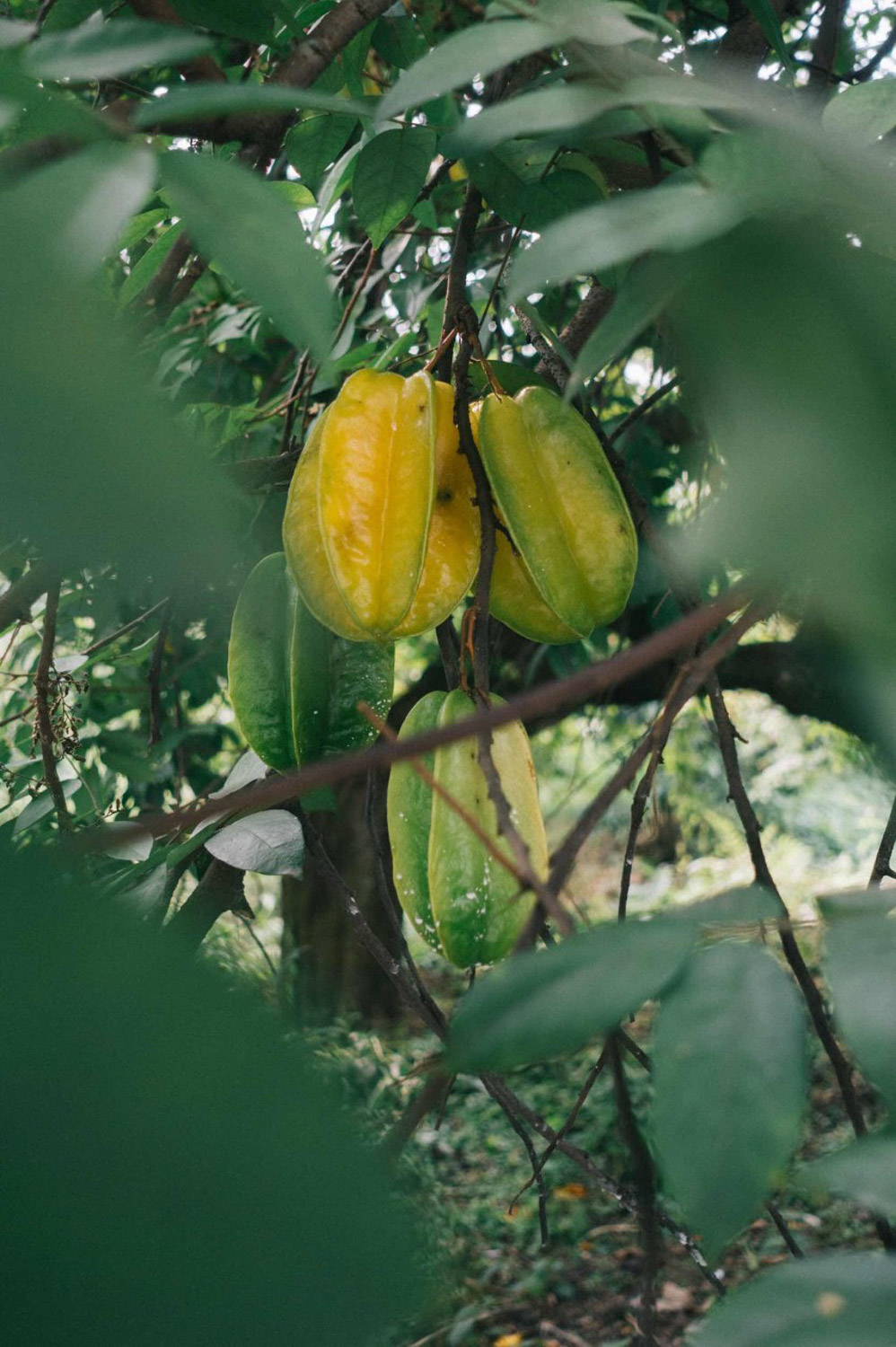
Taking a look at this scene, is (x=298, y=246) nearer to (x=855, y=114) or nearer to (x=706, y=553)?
(x=706, y=553)

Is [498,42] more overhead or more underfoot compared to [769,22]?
more underfoot

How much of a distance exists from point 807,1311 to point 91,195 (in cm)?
35

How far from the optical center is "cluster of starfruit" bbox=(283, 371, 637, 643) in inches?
30.0

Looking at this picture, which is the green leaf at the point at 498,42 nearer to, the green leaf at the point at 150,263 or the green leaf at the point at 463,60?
the green leaf at the point at 463,60

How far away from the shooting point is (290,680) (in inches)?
Answer: 33.8

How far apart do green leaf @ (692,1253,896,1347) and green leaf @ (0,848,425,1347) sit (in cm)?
13

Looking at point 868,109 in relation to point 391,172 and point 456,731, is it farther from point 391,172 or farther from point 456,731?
point 456,731

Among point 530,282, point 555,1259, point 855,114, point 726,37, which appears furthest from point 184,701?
point 530,282

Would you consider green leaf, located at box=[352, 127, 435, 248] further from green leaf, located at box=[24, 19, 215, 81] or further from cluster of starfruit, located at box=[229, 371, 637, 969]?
green leaf, located at box=[24, 19, 215, 81]

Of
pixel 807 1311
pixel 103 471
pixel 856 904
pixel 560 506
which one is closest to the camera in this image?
pixel 103 471

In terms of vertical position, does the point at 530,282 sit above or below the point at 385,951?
above

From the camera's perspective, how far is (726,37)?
1.19 m

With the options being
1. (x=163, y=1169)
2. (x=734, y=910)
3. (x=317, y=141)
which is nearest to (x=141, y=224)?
(x=317, y=141)

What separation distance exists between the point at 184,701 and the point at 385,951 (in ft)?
8.99
